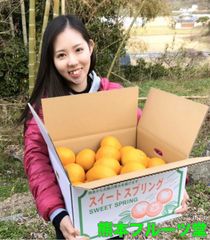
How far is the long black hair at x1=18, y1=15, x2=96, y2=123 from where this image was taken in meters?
1.15

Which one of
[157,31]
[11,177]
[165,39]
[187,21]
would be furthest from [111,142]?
[187,21]

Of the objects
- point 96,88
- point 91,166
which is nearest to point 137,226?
point 91,166

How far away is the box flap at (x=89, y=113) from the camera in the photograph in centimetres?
106

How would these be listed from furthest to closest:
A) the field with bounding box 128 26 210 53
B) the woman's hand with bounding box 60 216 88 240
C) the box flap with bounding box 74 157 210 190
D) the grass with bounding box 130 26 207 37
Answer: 1. the field with bounding box 128 26 210 53
2. the grass with bounding box 130 26 207 37
3. the woman's hand with bounding box 60 216 88 240
4. the box flap with bounding box 74 157 210 190

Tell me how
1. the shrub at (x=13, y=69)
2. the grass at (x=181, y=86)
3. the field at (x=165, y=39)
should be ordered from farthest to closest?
the field at (x=165, y=39)
the grass at (x=181, y=86)
the shrub at (x=13, y=69)

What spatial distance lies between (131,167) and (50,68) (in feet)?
1.43

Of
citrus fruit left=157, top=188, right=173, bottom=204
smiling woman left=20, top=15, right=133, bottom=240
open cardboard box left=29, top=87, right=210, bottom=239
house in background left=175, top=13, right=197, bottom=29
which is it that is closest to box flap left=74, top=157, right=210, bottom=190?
open cardboard box left=29, top=87, right=210, bottom=239

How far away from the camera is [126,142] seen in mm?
1243

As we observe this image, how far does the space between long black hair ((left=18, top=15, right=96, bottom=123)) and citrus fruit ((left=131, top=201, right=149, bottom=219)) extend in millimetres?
452

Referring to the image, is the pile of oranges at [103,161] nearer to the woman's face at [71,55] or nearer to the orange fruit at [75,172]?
the orange fruit at [75,172]

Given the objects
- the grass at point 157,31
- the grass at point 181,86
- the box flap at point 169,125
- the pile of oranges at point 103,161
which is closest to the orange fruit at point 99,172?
the pile of oranges at point 103,161

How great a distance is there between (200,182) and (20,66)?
3.49 meters

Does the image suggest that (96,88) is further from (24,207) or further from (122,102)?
(24,207)

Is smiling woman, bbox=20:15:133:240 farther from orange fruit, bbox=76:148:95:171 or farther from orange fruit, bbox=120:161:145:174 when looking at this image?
orange fruit, bbox=120:161:145:174
